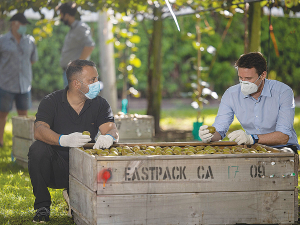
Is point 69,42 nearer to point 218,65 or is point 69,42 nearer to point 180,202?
point 180,202

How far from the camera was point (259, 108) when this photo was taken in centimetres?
334

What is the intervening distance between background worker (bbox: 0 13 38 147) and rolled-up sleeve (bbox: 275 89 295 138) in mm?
3824

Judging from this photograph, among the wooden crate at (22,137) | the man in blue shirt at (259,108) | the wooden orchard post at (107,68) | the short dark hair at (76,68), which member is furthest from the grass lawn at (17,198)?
the wooden orchard post at (107,68)

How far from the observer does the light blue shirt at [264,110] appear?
3215mm

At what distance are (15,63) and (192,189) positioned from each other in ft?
13.6

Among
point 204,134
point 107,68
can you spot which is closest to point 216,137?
point 204,134

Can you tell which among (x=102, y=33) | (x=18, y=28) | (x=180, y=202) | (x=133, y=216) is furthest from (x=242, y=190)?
(x=102, y=33)

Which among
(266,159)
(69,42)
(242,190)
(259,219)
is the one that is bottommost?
(259,219)

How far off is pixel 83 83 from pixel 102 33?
18.7 ft

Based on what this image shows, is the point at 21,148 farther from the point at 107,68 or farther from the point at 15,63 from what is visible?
the point at 107,68

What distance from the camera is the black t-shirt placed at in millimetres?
3189

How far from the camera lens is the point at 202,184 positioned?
8.49 feet

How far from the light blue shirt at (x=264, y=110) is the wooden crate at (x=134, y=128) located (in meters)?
1.76

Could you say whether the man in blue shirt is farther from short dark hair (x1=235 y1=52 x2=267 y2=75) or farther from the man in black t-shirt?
the man in black t-shirt
